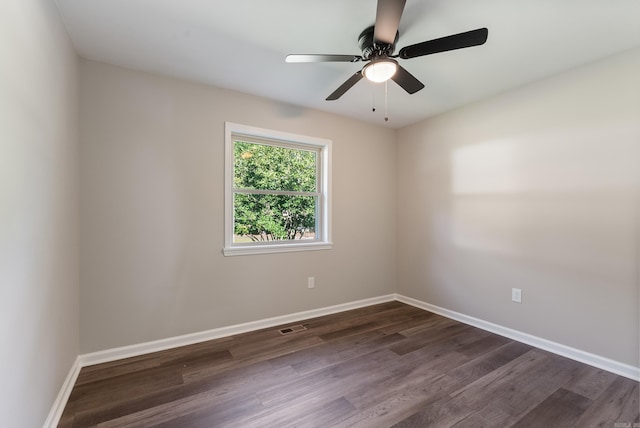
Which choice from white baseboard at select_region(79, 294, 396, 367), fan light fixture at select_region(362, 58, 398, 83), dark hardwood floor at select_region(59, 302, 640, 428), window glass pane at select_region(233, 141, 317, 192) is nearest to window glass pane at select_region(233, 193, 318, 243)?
window glass pane at select_region(233, 141, 317, 192)

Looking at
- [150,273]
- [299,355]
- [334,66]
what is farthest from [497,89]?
[150,273]

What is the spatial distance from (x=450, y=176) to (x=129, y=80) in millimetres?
3329

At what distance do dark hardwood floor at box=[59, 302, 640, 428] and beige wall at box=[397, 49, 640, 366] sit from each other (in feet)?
1.27

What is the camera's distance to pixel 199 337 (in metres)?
2.56

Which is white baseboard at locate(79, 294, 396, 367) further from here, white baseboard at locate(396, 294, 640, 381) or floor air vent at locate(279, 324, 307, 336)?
white baseboard at locate(396, 294, 640, 381)

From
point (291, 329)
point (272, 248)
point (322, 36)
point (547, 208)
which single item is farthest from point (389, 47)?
point (291, 329)

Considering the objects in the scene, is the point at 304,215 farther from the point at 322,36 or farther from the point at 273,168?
the point at 322,36

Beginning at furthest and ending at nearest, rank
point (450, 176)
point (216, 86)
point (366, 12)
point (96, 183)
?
point (450, 176)
point (216, 86)
point (96, 183)
point (366, 12)

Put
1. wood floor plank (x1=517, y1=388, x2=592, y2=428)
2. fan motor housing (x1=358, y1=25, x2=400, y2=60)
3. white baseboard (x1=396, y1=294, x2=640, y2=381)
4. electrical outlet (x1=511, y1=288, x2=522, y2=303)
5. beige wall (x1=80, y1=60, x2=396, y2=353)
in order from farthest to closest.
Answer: electrical outlet (x1=511, y1=288, x2=522, y2=303) → beige wall (x1=80, y1=60, x2=396, y2=353) → white baseboard (x1=396, y1=294, x2=640, y2=381) → fan motor housing (x1=358, y1=25, x2=400, y2=60) → wood floor plank (x1=517, y1=388, x2=592, y2=428)

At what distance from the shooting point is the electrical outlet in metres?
2.61

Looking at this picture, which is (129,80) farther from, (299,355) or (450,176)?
(450,176)

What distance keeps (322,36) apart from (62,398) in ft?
9.48

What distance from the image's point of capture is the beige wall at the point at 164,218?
2.19 metres

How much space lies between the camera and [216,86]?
8.65 feet
